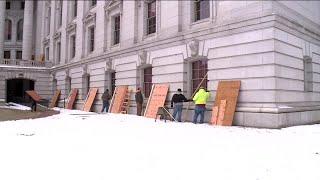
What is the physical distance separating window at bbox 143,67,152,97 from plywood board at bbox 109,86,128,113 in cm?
154

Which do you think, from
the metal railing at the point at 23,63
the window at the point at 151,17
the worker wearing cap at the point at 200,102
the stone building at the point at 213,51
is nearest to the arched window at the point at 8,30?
the metal railing at the point at 23,63

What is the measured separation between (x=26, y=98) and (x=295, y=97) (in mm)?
30960

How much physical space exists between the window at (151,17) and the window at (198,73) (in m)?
4.75

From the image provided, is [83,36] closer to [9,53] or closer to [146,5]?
[146,5]

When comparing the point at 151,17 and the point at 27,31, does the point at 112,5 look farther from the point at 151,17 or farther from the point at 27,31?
the point at 27,31

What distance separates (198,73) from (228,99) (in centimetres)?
307

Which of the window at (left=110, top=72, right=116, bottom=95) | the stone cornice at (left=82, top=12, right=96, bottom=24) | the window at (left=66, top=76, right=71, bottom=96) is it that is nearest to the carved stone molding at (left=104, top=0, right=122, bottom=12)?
the stone cornice at (left=82, top=12, right=96, bottom=24)

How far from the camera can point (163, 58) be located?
59.2 feet

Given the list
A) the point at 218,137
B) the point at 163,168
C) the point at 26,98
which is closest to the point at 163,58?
the point at 218,137

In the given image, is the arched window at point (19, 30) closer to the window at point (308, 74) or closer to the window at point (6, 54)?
the window at point (6, 54)

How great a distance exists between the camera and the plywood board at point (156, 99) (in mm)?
17422

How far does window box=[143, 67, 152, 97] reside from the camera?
1988 centimetres

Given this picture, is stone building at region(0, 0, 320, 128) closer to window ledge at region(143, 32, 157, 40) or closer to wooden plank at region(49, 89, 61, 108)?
window ledge at region(143, 32, 157, 40)

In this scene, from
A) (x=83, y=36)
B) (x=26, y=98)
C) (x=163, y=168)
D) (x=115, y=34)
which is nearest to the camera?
(x=163, y=168)
